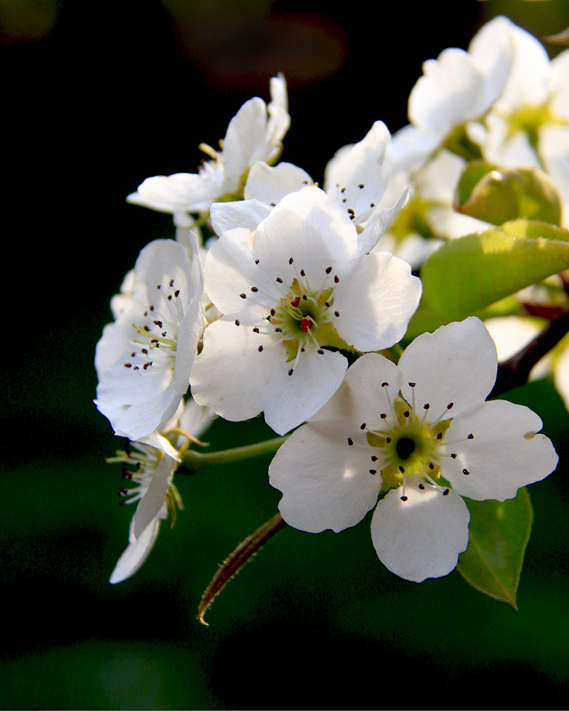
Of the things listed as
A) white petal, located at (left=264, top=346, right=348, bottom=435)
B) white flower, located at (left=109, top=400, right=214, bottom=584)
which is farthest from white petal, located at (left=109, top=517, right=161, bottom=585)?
white petal, located at (left=264, top=346, right=348, bottom=435)

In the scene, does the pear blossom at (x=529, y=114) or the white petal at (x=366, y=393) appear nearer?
the white petal at (x=366, y=393)

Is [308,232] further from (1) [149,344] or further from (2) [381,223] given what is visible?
(1) [149,344]

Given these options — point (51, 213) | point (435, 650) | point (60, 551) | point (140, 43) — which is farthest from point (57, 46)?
point (435, 650)

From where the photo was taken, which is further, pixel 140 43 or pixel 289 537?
pixel 140 43

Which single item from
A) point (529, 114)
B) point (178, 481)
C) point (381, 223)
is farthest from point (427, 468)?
point (178, 481)

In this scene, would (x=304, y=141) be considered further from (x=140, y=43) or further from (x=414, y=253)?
(x=414, y=253)

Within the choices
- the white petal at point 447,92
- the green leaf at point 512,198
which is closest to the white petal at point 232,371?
the green leaf at point 512,198

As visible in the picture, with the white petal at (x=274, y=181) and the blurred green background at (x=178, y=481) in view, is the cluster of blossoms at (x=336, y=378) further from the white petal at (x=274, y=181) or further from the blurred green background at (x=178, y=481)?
the blurred green background at (x=178, y=481)
